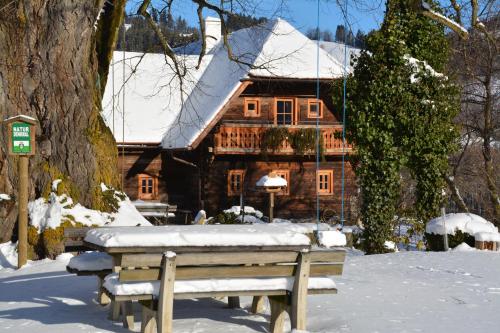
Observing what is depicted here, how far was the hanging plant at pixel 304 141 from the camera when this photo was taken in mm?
26125

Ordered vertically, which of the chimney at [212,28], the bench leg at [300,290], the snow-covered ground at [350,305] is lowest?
the snow-covered ground at [350,305]

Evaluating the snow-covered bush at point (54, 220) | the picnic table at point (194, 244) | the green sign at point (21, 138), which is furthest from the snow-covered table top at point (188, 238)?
the snow-covered bush at point (54, 220)

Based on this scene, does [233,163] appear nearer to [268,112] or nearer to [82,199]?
[268,112]

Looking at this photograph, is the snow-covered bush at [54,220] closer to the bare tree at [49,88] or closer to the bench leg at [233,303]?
the bare tree at [49,88]

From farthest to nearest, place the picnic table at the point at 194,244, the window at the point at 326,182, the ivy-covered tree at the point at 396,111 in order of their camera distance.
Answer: the window at the point at 326,182
the ivy-covered tree at the point at 396,111
the picnic table at the point at 194,244

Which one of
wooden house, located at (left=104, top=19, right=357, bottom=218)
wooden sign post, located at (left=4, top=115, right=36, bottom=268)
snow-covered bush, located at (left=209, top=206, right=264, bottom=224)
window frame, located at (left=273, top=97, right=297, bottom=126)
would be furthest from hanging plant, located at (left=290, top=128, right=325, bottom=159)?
wooden sign post, located at (left=4, top=115, right=36, bottom=268)

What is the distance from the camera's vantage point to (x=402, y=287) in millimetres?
9273

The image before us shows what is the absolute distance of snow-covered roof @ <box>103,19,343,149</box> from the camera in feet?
83.7

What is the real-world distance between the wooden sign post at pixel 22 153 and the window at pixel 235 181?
598 inches

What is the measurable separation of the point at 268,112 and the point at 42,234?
50.5ft

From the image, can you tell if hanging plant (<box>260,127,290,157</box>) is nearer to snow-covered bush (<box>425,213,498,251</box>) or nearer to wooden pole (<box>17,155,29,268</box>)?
snow-covered bush (<box>425,213,498,251</box>)

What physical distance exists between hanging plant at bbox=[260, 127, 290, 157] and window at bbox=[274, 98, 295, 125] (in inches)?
50.0

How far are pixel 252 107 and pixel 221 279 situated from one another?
→ 2090 centimetres

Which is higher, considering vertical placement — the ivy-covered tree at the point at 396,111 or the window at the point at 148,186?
the ivy-covered tree at the point at 396,111
